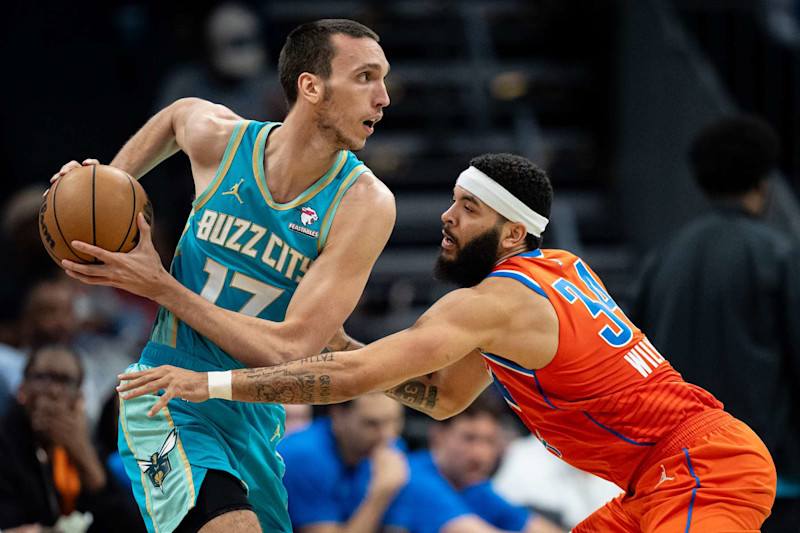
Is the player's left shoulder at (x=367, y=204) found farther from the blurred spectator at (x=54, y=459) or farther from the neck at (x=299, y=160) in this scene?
the blurred spectator at (x=54, y=459)

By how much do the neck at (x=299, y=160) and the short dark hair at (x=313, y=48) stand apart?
0.17 meters

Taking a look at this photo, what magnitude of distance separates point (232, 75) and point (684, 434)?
618cm

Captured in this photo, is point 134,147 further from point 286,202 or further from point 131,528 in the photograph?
point 131,528

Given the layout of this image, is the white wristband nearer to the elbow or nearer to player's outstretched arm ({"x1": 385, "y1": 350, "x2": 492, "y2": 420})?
player's outstretched arm ({"x1": 385, "y1": 350, "x2": 492, "y2": 420})

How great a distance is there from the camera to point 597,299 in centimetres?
430

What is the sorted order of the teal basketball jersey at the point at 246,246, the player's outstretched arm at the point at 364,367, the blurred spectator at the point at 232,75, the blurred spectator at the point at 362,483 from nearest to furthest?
the player's outstretched arm at the point at 364,367, the teal basketball jersey at the point at 246,246, the blurred spectator at the point at 362,483, the blurred spectator at the point at 232,75

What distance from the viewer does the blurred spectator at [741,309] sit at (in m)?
5.39

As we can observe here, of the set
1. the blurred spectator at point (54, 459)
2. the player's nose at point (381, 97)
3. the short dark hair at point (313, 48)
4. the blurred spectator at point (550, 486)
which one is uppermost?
the short dark hair at point (313, 48)

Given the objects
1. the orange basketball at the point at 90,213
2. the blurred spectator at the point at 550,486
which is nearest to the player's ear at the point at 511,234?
the orange basketball at the point at 90,213

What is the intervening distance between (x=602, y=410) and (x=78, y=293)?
18.4 feet

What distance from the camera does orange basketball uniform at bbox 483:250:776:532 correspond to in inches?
156

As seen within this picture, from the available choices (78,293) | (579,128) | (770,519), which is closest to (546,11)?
(579,128)

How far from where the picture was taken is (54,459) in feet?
18.6

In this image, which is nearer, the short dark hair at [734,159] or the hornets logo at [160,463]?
the hornets logo at [160,463]
